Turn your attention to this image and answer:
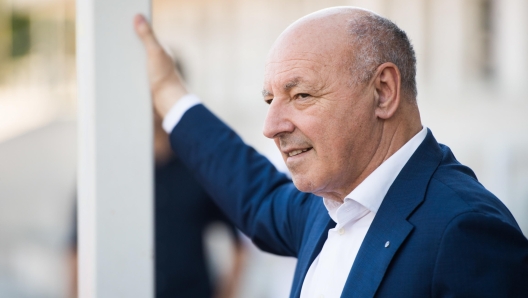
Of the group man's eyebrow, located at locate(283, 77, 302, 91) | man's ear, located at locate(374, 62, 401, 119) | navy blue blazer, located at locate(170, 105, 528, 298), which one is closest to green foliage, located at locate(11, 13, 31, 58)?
navy blue blazer, located at locate(170, 105, 528, 298)

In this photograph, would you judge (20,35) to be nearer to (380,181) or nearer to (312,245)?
(312,245)

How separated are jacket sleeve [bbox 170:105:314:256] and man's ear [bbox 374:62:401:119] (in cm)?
52

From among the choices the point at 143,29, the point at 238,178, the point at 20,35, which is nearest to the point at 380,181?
the point at 238,178

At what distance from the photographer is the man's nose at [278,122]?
5.89ft

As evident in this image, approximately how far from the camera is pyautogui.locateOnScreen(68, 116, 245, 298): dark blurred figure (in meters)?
3.14

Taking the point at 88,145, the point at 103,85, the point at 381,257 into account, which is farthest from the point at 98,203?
the point at 381,257

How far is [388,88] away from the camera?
1786mm

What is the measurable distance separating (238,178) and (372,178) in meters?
0.60

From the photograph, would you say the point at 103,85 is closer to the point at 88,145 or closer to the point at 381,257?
the point at 88,145

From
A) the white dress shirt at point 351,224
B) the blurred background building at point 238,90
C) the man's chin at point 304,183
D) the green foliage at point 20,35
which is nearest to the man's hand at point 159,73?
the man's chin at point 304,183

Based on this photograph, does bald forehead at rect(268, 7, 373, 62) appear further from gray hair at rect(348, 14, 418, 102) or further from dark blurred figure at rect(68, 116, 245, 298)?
dark blurred figure at rect(68, 116, 245, 298)

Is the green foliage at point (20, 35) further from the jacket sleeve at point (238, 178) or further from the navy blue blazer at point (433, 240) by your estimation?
the navy blue blazer at point (433, 240)

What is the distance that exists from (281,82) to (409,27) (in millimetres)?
6394

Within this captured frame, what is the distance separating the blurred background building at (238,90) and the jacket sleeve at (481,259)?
12.9 ft
